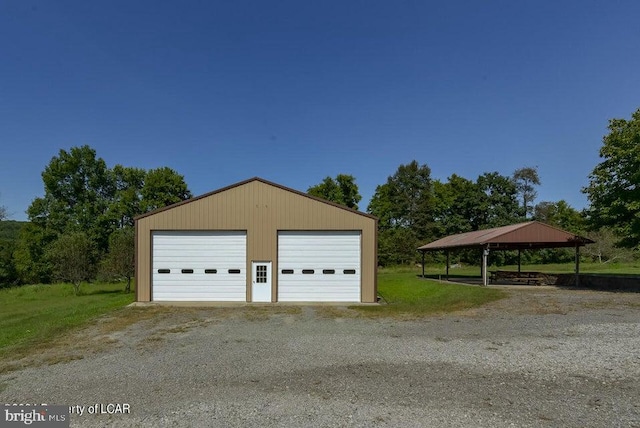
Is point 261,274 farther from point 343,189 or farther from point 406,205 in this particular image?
point 406,205

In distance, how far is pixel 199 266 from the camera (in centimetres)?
1731

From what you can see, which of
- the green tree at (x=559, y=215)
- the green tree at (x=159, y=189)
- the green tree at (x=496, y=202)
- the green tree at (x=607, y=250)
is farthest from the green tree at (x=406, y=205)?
the green tree at (x=159, y=189)

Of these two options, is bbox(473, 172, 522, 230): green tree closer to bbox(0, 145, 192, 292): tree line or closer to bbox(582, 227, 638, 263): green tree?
bbox(582, 227, 638, 263): green tree

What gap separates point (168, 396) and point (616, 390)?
256 inches

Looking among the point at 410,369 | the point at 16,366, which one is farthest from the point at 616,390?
the point at 16,366

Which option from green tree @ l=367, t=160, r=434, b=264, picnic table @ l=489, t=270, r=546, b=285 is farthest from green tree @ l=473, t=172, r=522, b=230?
picnic table @ l=489, t=270, r=546, b=285

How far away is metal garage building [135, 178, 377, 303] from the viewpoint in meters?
17.2

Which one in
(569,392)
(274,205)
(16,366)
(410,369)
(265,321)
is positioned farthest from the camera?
(274,205)

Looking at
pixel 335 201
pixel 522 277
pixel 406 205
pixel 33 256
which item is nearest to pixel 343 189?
pixel 335 201

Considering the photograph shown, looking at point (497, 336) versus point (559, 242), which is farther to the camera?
point (559, 242)

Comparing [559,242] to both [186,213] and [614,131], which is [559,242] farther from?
[186,213]

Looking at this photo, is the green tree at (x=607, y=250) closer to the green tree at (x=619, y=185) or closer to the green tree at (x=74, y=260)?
the green tree at (x=619, y=185)

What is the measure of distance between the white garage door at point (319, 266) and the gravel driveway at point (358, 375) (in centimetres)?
596

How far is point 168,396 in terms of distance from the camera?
5.55 m
